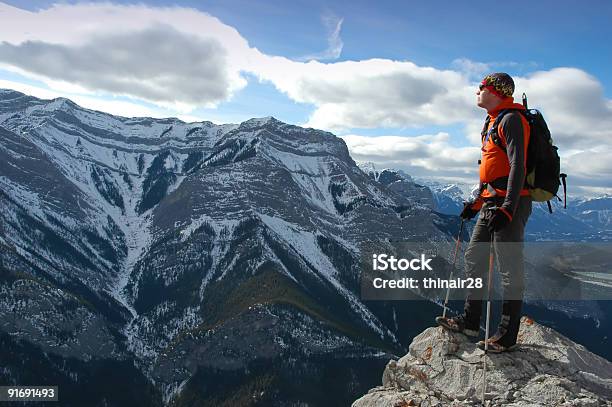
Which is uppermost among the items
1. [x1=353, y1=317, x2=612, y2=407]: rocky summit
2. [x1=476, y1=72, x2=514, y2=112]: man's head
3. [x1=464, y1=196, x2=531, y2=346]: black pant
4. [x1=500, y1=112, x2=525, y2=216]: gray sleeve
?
[x1=476, y1=72, x2=514, y2=112]: man's head

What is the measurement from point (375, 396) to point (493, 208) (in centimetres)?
668

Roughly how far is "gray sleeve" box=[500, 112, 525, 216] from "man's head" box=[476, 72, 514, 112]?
1145 millimetres

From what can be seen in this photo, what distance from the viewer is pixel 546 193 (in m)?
12.5

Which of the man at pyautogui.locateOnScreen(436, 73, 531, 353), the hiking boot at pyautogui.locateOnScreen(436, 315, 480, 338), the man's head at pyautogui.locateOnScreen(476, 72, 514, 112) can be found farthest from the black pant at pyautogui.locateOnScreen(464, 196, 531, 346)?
the man's head at pyautogui.locateOnScreen(476, 72, 514, 112)

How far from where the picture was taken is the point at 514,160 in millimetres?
11984

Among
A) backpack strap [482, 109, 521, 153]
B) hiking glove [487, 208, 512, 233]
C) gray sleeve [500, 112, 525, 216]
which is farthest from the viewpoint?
backpack strap [482, 109, 521, 153]

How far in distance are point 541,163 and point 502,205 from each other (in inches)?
61.7

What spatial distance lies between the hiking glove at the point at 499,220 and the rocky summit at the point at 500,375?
334cm

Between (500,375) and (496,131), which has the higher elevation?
(496,131)

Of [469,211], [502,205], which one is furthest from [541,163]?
[469,211]

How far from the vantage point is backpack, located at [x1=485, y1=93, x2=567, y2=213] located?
12.5 meters

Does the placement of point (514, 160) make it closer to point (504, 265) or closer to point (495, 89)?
point (495, 89)

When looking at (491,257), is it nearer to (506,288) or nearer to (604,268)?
(506,288)

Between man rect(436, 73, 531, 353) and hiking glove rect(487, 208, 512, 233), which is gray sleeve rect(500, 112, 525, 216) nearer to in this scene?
man rect(436, 73, 531, 353)
